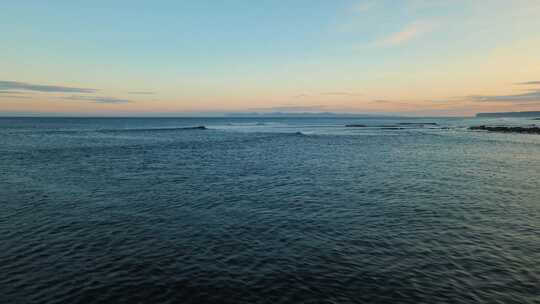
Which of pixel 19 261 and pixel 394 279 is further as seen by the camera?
pixel 19 261

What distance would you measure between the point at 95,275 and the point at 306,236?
10.7 metres

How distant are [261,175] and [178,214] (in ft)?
52.9

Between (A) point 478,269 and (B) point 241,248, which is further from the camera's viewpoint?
(B) point 241,248

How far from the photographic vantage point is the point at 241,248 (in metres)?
16.4

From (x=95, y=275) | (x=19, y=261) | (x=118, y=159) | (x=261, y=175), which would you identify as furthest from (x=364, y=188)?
(x=118, y=159)

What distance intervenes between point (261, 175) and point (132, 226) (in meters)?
19.3

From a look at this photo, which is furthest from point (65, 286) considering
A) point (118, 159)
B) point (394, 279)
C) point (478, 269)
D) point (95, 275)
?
point (118, 159)

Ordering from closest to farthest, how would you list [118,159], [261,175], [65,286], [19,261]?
[65,286] → [19,261] → [261,175] → [118,159]

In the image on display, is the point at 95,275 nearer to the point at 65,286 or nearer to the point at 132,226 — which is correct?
the point at 65,286

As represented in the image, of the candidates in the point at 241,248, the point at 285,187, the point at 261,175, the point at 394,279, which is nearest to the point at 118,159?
the point at 261,175

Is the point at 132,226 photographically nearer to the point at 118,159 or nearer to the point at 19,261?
the point at 19,261

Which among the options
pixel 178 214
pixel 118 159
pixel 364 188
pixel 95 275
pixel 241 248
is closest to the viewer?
pixel 95 275

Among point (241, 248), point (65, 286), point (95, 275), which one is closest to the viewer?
point (65, 286)

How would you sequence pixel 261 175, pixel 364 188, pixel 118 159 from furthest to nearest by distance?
1. pixel 118 159
2. pixel 261 175
3. pixel 364 188
